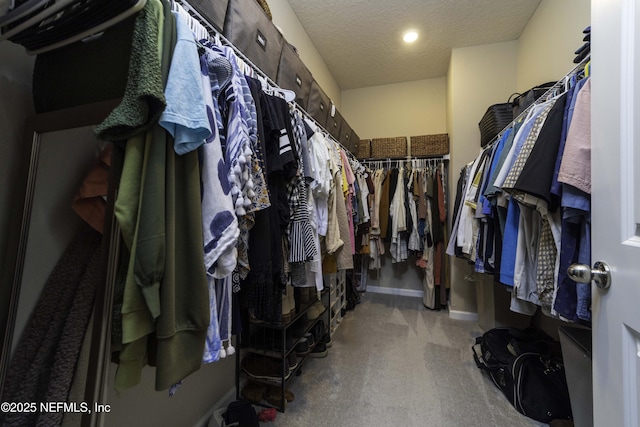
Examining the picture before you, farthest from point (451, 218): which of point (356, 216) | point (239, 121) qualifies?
point (239, 121)

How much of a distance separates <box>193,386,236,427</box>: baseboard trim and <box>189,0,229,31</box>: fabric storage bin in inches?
68.4

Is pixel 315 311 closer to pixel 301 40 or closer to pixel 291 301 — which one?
pixel 291 301

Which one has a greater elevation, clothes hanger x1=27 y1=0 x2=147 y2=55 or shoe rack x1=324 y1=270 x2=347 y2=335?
clothes hanger x1=27 y1=0 x2=147 y2=55

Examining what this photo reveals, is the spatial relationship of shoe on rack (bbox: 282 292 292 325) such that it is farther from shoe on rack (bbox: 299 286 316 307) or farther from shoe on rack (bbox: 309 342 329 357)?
shoe on rack (bbox: 309 342 329 357)

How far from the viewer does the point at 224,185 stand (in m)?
0.61

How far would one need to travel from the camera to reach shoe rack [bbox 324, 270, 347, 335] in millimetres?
2133

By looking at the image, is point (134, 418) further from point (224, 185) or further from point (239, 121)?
point (239, 121)

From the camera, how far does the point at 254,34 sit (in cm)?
111

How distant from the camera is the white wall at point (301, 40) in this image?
198 cm

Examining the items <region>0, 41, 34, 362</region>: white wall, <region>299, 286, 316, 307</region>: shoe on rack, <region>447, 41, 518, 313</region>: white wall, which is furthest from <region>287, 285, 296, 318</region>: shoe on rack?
<region>447, 41, 518, 313</region>: white wall

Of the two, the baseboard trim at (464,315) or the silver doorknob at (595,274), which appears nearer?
the silver doorknob at (595,274)

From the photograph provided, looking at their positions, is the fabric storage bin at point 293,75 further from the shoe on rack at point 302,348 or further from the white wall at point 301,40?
the shoe on rack at point 302,348

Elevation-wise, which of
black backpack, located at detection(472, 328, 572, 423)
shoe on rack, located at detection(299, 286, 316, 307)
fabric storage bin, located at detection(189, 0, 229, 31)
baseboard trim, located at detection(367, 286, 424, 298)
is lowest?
baseboard trim, located at detection(367, 286, 424, 298)

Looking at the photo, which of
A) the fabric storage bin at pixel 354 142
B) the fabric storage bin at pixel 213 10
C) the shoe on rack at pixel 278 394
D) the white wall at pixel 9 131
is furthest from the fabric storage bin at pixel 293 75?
the shoe on rack at pixel 278 394
